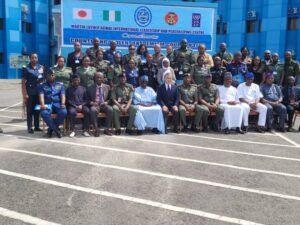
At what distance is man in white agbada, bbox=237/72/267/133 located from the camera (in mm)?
9797

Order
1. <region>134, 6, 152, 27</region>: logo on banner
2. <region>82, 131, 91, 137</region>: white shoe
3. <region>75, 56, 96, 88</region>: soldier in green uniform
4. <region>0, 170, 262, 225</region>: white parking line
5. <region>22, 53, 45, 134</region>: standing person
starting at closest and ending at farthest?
<region>0, 170, 262, 225</region>: white parking line, <region>82, 131, 91, 137</region>: white shoe, <region>22, 53, 45, 134</region>: standing person, <region>75, 56, 96, 88</region>: soldier in green uniform, <region>134, 6, 152, 27</region>: logo on banner

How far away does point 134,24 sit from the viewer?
13328 mm

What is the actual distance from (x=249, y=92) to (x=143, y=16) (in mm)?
5218

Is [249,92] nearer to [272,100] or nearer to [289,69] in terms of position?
[272,100]

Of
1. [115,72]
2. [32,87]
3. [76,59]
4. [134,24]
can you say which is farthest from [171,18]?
[32,87]

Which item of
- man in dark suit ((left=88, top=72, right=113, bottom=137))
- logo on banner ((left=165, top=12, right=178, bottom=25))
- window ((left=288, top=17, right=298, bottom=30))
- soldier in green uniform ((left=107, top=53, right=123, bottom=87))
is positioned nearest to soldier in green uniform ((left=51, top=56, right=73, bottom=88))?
man in dark suit ((left=88, top=72, right=113, bottom=137))

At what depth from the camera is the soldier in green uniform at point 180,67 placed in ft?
34.6

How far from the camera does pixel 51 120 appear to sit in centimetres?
847

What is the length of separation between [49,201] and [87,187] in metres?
0.67

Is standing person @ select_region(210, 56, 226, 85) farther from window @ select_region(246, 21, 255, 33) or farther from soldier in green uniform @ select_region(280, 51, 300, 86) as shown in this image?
window @ select_region(246, 21, 255, 33)

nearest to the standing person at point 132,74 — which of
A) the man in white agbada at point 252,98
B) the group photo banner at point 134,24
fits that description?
the man in white agbada at point 252,98

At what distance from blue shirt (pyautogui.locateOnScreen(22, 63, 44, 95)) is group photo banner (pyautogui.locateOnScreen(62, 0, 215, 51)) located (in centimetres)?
337

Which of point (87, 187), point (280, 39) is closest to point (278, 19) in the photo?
point (280, 39)

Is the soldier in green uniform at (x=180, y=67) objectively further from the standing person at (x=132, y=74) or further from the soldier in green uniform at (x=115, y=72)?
the soldier in green uniform at (x=115, y=72)
